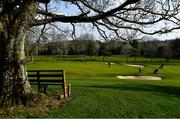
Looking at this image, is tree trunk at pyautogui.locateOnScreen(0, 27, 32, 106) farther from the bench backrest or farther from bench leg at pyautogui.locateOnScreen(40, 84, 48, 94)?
bench leg at pyautogui.locateOnScreen(40, 84, 48, 94)

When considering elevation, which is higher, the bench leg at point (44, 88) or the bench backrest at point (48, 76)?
the bench backrest at point (48, 76)

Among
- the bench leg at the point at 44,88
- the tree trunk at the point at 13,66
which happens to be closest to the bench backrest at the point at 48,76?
the bench leg at the point at 44,88

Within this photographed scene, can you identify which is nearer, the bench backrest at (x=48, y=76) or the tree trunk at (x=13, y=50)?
the tree trunk at (x=13, y=50)

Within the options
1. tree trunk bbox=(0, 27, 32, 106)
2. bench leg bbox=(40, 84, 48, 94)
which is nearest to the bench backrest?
bench leg bbox=(40, 84, 48, 94)

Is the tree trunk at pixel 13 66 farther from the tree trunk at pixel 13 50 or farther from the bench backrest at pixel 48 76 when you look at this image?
the bench backrest at pixel 48 76

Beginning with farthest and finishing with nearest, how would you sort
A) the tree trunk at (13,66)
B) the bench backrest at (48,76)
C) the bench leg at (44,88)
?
the bench leg at (44,88), the bench backrest at (48,76), the tree trunk at (13,66)

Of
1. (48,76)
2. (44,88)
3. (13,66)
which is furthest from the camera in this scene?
(44,88)

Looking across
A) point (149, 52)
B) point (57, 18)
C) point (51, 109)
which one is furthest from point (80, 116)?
point (149, 52)

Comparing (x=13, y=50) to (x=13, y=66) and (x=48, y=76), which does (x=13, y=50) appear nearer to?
(x=13, y=66)

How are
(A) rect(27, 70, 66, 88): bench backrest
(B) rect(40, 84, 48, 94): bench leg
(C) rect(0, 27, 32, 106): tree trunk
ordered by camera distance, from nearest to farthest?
(C) rect(0, 27, 32, 106): tree trunk
(A) rect(27, 70, 66, 88): bench backrest
(B) rect(40, 84, 48, 94): bench leg

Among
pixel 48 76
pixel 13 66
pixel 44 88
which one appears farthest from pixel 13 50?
pixel 44 88

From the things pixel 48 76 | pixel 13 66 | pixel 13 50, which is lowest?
pixel 48 76

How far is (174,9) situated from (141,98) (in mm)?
4757

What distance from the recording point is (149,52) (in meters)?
143
